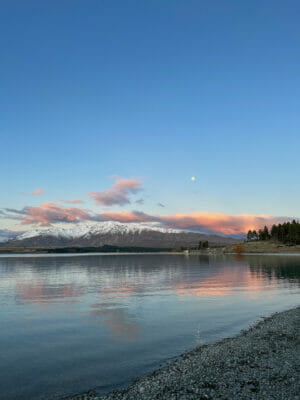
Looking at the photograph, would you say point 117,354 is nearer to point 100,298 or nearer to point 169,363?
point 169,363

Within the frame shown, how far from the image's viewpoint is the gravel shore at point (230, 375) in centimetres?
1862

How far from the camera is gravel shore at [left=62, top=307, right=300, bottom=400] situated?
18.6 metres

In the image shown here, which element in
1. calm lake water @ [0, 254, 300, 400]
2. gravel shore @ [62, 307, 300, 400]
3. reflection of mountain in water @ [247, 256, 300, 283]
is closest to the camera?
gravel shore @ [62, 307, 300, 400]

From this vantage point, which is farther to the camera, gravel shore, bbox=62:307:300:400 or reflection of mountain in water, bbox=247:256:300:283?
reflection of mountain in water, bbox=247:256:300:283

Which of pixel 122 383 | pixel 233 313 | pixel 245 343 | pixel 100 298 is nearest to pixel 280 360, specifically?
pixel 245 343

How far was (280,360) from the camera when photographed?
24.0m

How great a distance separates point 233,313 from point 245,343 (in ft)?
51.9

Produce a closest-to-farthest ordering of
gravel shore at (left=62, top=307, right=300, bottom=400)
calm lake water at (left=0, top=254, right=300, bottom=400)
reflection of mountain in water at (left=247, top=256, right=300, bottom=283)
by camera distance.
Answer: gravel shore at (left=62, top=307, right=300, bottom=400) → calm lake water at (left=0, top=254, right=300, bottom=400) → reflection of mountain in water at (left=247, top=256, right=300, bottom=283)

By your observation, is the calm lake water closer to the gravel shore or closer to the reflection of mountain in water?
the gravel shore

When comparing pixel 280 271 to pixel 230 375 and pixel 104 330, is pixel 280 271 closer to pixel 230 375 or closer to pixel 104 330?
pixel 104 330

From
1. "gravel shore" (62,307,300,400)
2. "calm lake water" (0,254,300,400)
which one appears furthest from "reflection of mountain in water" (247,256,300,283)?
"gravel shore" (62,307,300,400)

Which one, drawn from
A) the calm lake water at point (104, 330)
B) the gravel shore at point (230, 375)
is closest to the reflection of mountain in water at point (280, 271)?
the calm lake water at point (104, 330)

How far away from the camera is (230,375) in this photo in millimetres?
21516

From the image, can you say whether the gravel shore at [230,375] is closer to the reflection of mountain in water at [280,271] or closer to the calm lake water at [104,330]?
the calm lake water at [104,330]
